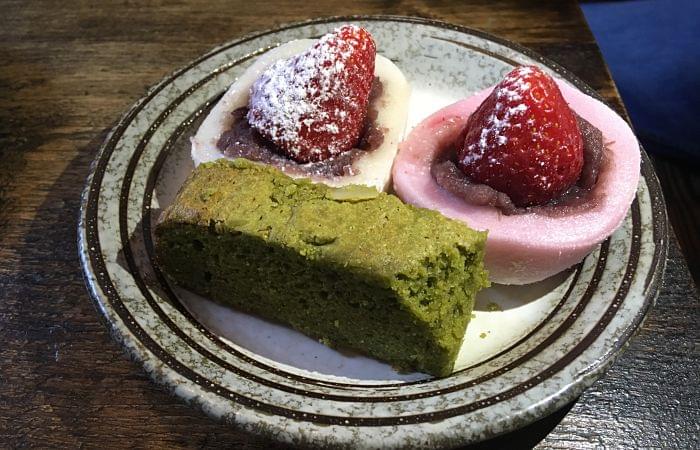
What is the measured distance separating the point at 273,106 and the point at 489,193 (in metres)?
0.55

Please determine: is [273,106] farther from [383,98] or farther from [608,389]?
[608,389]

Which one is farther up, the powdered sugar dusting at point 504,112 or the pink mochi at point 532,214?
the powdered sugar dusting at point 504,112

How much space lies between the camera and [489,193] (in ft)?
4.62

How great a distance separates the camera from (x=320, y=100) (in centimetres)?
151

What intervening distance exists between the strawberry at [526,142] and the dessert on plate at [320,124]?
254 millimetres

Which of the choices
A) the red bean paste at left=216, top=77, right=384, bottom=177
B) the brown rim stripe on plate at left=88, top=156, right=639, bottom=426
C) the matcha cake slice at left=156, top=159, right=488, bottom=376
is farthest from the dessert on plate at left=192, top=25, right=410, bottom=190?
the brown rim stripe on plate at left=88, top=156, right=639, bottom=426

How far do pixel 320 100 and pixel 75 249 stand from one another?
819 mm

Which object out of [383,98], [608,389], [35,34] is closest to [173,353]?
[383,98]

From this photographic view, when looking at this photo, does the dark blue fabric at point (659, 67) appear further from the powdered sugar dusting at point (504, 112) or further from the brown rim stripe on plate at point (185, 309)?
the powdered sugar dusting at point (504, 112)

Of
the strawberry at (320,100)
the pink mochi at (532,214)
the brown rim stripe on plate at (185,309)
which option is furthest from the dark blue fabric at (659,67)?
the strawberry at (320,100)

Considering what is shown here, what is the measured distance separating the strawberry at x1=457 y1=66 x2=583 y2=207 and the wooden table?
47 cm

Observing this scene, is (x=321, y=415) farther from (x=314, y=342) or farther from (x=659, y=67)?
(x=659, y=67)

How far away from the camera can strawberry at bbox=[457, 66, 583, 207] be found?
53.3 inches

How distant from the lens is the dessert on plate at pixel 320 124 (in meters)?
1.51
